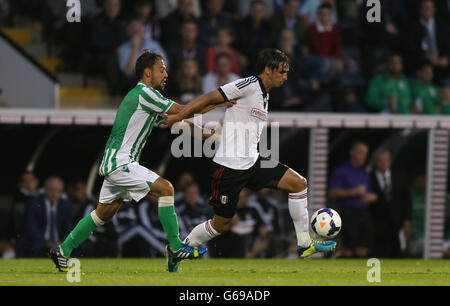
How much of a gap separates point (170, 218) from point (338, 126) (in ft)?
18.8

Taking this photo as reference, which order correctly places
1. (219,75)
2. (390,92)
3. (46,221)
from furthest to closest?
(390,92) → (219,75) → (46,221)

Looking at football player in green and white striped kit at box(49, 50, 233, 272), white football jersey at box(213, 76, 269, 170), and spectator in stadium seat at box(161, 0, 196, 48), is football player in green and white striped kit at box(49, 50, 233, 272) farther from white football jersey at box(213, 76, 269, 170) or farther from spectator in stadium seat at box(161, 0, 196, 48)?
spectator in stadium seat at box(161, 0, 196, 48)

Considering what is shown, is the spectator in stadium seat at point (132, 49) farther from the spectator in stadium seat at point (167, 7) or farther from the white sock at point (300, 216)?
the white sock at point (300, 216)

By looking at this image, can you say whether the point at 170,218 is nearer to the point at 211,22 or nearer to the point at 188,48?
the point at 188,48

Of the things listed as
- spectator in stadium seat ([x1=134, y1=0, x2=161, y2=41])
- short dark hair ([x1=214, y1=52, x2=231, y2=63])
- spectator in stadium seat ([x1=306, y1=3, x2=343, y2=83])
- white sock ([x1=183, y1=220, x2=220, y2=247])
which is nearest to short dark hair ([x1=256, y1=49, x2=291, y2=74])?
white sock ([x1=183, y1=220, x2=220, y2=247])

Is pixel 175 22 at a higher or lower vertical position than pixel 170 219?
higher

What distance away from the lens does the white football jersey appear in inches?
394

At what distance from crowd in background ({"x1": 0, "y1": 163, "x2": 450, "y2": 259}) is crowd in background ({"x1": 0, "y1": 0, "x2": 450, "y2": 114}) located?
1.25 metres

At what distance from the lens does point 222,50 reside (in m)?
15.8

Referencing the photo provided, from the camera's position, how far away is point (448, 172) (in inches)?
621

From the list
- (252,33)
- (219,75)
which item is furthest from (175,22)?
(219,75)

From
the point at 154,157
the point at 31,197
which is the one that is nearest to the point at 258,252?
the point at 154,157
